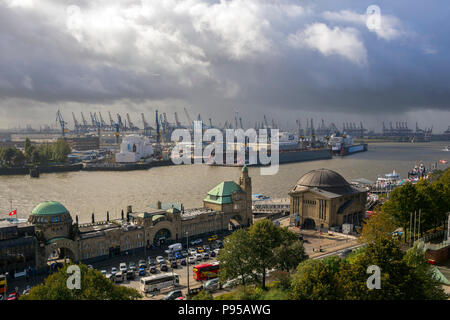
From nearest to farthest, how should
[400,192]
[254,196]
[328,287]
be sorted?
[328,287] < [400,192] < [254,196]

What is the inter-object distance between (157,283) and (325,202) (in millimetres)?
17862

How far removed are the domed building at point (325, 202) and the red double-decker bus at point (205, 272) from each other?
13.9 m

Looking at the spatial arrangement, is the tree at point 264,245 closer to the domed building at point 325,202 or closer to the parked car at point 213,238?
the parked car at point 213,238

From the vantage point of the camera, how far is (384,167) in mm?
83250

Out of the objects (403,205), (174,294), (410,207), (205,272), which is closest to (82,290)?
(174,294)

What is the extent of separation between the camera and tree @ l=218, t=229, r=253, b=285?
18953mm

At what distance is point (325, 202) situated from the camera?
3266 cm

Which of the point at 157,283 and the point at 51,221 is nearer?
the point at 157,283

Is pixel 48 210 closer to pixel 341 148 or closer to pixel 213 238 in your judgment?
pixel 213 238

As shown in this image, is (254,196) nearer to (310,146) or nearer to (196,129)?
(310,146)

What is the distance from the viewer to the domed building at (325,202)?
32625mm

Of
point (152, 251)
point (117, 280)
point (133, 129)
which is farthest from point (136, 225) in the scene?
point (133, 129)

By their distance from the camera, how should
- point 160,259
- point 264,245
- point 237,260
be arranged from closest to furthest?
point 237,260 < point 264,245 < point 160,259
